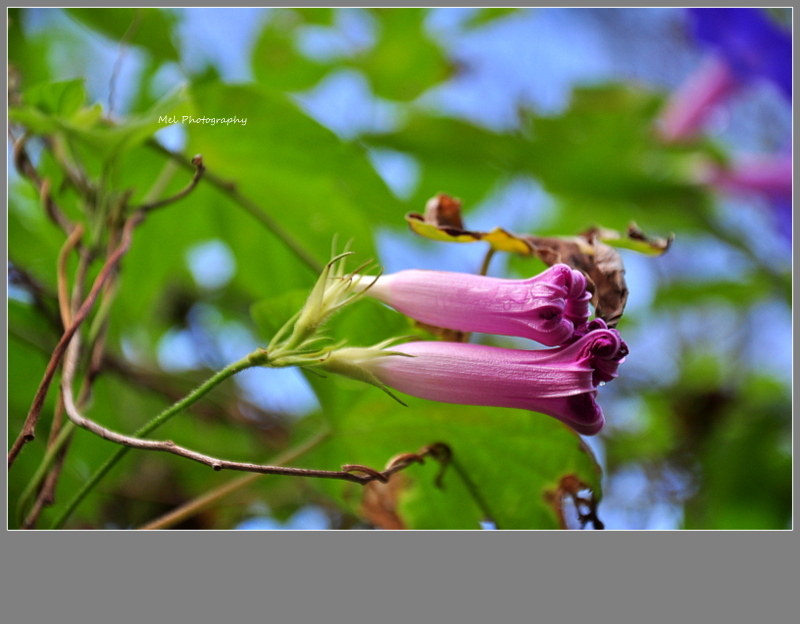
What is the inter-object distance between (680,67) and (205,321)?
1.11 metres

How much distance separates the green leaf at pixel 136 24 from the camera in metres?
0.70

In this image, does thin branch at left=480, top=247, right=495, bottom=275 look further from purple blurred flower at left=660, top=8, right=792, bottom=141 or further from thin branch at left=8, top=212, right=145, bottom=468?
purple blurred flower at left=660, top=8, right=792, bottom=141

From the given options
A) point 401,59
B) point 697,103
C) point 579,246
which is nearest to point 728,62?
point 697,103

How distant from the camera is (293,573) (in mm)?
554

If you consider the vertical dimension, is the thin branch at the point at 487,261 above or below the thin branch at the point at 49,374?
above

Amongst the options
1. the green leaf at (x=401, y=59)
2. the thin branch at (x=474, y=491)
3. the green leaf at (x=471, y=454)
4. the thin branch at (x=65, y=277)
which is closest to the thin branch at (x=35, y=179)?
the thin branch at (x=65, y=277)

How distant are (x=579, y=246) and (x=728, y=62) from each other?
2.54ft

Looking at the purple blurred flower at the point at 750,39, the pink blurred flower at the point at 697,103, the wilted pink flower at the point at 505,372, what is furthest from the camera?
the pink blurred flower at the point at 697,103

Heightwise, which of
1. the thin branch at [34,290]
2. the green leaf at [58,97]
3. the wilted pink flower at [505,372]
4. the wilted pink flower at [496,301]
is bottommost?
the thin branch at [34,290]

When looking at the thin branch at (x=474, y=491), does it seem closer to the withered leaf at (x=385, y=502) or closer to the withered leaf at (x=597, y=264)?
the withered leaf at (x=385, y=502)

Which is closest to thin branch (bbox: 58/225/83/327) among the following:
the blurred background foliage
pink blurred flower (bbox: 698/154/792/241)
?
the blurred background foliage

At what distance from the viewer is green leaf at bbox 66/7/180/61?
0.70 meters

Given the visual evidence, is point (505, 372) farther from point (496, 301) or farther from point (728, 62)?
point (728, 62)

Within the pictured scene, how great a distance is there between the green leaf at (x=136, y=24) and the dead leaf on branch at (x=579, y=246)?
0.42 metres
